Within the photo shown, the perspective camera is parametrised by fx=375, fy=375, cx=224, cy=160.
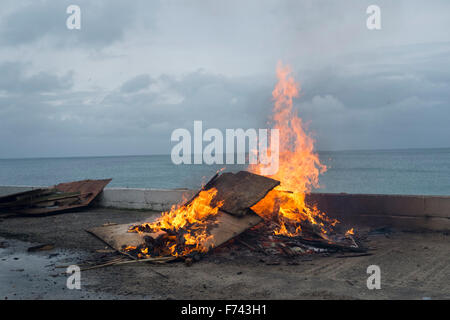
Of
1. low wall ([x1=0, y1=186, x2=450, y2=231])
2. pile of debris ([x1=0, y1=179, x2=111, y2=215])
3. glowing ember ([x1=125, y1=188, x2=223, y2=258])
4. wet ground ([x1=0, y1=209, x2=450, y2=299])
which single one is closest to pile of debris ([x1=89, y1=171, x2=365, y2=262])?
glowing ember ([x1=125, y1=188, x2=223, y2=258])

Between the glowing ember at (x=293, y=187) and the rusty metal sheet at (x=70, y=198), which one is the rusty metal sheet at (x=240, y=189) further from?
the rusty metal sheet at (x=70, y=198)

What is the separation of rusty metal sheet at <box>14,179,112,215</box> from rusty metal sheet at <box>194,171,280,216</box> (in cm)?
712

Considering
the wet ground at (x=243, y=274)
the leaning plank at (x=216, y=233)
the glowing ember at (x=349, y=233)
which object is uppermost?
the leaning plank at (x=216, y=233)

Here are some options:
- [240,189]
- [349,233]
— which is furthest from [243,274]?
[349,233]

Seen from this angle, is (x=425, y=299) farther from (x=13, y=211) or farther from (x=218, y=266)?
(x=13, y=211)

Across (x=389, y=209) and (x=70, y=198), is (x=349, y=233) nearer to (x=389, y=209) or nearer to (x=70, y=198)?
(x=389, y=209)

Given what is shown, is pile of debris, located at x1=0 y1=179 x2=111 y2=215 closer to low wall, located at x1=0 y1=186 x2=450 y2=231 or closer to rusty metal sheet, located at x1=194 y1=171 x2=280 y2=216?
rusty metal sheet, located at x1=194 y1=171 x2=280 y2=216

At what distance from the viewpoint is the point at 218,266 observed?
7.20 meters

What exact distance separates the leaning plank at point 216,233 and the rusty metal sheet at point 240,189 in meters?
0.20

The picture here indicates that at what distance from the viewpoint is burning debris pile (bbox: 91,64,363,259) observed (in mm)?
7988

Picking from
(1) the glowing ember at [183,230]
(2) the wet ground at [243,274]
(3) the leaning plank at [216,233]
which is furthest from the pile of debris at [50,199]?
(1) the glowing ember at [183,230]

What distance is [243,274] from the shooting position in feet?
21.8

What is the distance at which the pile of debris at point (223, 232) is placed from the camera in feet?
25.9
